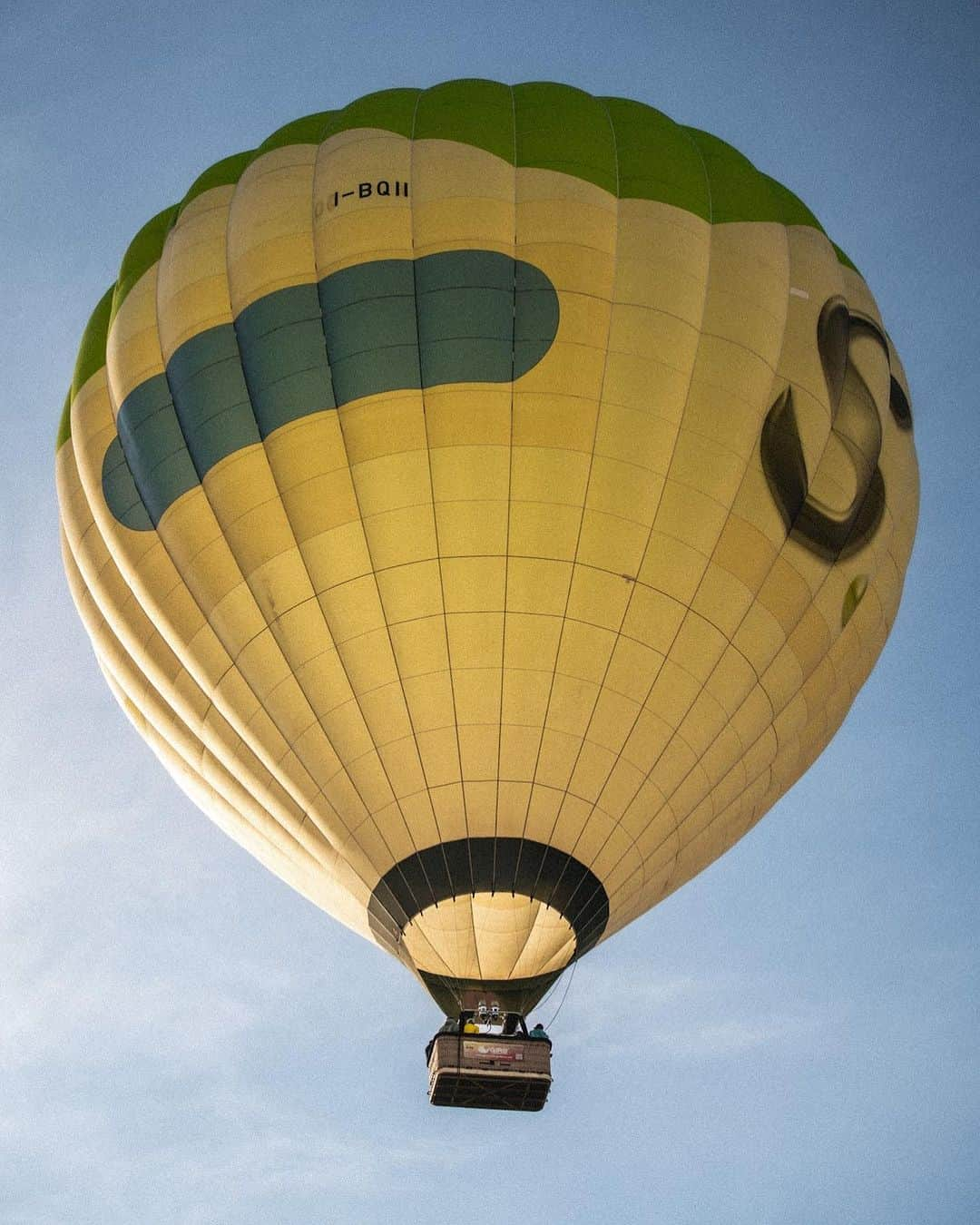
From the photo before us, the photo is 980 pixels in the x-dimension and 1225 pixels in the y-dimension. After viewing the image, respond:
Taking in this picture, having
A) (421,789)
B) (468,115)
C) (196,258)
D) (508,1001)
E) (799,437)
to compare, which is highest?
(468,115)

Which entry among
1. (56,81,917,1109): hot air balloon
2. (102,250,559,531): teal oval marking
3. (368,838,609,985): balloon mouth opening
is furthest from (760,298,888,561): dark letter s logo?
(368,838,609,985): balloon mouth opening

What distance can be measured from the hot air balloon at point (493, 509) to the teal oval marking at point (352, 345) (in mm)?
22

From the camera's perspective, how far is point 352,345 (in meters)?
11.4

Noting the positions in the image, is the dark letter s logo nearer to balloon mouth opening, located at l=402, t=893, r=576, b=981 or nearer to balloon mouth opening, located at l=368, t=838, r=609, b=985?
balloon mouth opening, located at l=368, t=838, r=609, b=985

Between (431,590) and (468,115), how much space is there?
3.64m

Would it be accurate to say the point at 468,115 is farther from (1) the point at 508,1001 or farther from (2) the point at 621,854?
(1) the point at 508,1001

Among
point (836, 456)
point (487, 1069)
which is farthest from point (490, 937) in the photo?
point (836, 456)

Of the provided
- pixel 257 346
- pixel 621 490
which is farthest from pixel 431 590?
pixel 257 346

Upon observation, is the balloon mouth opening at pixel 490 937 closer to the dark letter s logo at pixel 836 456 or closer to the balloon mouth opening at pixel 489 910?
the balloon mouth opening at pixel 489 910

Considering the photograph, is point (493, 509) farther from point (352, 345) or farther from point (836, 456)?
point (836, 456)

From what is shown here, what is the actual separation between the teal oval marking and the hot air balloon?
0.07 ft

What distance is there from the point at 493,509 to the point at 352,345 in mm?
1496

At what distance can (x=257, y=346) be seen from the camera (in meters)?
11.6

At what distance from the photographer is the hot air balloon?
11.1 meters
